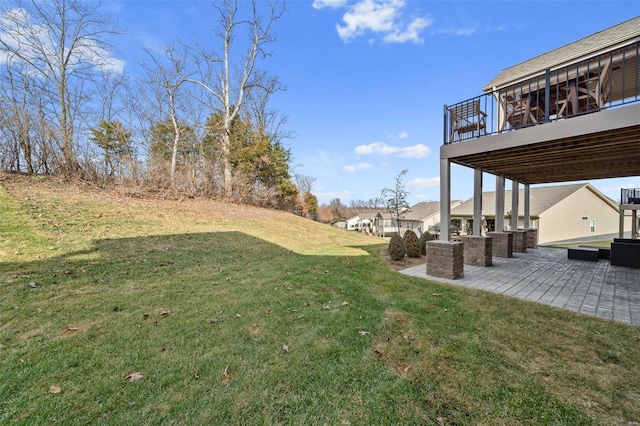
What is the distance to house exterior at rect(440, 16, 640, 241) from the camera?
4348 millimetres

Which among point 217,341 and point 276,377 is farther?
point 217,341

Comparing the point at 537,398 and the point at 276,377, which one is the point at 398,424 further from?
the point at 537,398

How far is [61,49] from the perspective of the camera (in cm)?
1141

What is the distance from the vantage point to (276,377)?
7.68ft

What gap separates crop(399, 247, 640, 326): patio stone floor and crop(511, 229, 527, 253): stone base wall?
1292mm

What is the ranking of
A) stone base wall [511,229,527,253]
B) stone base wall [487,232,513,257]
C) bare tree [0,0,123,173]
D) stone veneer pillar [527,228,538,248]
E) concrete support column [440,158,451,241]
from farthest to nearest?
stone veneer pillar [527,228,538,248] → bare tree [0,0,123,173] → stone base wall [511,229,527,253] → stone base wall [487,232,513,257] → concrete support column [440,158,451,241]

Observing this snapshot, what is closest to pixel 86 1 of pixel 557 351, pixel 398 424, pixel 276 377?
pixel 276 377

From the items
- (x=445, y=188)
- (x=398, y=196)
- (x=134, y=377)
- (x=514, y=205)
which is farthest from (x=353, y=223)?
(x=134, y=377)

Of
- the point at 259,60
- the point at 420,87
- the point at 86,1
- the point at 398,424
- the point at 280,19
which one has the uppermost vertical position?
the point at 280,19

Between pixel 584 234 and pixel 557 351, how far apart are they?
26.5 m

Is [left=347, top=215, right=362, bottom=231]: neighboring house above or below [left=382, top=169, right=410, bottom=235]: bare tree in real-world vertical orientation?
below

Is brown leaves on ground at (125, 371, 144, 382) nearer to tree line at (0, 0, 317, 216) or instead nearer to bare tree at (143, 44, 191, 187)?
tree line at (0, 0, 317, 216)

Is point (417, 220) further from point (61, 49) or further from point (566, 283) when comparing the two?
point (61, 49)

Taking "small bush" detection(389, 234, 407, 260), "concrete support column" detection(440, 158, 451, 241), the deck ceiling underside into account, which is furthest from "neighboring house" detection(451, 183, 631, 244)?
"concrete support column" detection(440, 158, 451, 241)
